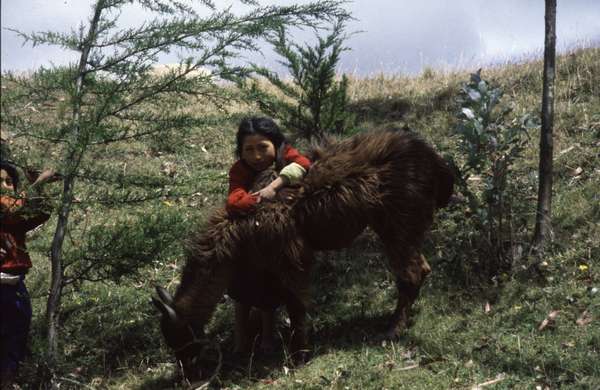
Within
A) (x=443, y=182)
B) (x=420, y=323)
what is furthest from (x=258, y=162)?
(x=420, y=323)

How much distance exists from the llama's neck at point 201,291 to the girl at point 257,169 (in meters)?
0.21

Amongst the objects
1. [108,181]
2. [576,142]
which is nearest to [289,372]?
[108,181]

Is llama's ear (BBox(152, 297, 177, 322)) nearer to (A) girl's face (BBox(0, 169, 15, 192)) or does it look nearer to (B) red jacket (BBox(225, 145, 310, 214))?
(B) red jacket (BBox(225, 145, 310, 214))

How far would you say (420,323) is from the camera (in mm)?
5727

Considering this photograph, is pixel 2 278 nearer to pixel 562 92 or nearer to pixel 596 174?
pixel 596 174

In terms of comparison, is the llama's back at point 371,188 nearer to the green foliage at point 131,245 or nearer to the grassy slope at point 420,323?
the grassy slope at point 420,323

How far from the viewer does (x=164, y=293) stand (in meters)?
5.01

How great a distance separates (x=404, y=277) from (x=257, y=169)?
1.52 m

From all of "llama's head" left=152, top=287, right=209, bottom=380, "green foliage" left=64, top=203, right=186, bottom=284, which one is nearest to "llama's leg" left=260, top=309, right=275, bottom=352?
"llama's head" left=152, top=287, right=209, bottom=380

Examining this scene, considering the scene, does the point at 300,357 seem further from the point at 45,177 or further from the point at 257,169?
the point at 45,177

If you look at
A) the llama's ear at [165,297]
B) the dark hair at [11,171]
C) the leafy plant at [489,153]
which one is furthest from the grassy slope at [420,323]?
the dark hair at [11,171]

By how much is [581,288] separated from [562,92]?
4.73 metres

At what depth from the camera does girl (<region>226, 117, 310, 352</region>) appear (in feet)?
17.0

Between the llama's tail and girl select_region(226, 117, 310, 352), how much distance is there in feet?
4.06
